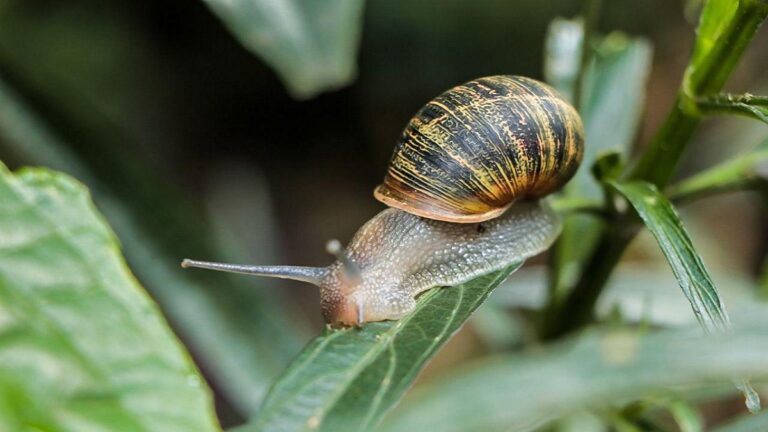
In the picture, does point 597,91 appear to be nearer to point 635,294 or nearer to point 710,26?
point 710,26

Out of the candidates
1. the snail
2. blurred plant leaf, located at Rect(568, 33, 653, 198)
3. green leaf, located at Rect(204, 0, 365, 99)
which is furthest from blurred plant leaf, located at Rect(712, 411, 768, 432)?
green leaf, located at Rect(204, 0, 365, 99)

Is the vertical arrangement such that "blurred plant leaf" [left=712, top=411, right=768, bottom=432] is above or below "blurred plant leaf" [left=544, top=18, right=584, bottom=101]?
below

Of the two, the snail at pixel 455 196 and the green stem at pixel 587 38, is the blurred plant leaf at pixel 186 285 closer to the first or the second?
the snail at pixel 455 196

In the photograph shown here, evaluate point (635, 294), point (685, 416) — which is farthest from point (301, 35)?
point (635, 294)

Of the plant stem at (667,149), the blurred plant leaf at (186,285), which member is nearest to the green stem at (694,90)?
the plant stem at (667,149)

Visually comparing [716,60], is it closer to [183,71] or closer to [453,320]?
[453,320]

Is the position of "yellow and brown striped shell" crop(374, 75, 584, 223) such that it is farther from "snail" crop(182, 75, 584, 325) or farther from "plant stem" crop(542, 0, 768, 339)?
"plant stem" crop(542, 0, 768, 339)
